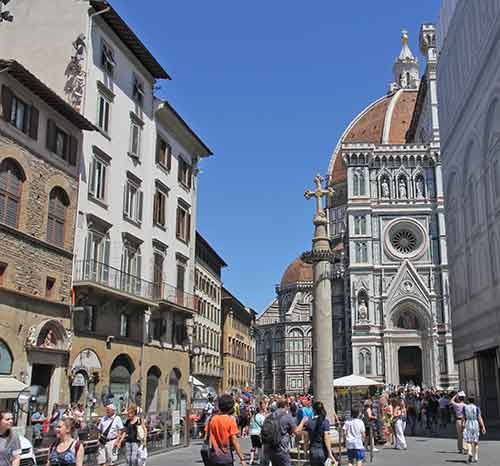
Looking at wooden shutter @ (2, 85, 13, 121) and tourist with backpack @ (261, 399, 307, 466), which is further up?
wooden shutter @ (2, 85, 13, 121)

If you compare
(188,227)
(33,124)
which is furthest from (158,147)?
(33,124)

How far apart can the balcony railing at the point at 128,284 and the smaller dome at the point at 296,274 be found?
97142mm

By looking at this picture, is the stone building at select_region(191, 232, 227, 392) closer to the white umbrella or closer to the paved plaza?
the white umbrella

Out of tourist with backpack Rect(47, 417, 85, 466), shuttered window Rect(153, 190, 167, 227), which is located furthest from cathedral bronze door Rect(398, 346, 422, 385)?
tourist with backpack Rect(47, 417, 85, 466)

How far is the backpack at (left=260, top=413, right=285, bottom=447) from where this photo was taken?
10.9m

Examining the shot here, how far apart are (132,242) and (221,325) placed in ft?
118

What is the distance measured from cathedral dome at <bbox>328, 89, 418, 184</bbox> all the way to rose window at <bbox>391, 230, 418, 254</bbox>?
34363mm

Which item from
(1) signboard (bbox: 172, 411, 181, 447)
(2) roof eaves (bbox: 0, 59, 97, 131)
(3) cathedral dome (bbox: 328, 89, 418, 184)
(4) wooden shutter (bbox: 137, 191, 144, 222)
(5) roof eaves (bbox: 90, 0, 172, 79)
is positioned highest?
(3) cathedral dome (bbox: 328, 89, 418, 184)

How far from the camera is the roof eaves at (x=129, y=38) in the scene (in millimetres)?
28219

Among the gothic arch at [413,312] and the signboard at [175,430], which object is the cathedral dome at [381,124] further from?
the signboard at [175,430]

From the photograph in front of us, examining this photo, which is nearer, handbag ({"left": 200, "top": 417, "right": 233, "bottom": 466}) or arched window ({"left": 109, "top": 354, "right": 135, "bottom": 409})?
handbag ({"left": 200, "top": 417, "right": 233, "bottom": 466})

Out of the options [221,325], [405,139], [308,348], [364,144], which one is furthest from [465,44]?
[308,348]

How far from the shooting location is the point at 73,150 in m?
26.9

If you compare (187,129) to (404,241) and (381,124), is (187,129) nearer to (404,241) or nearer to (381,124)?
(404,241)
